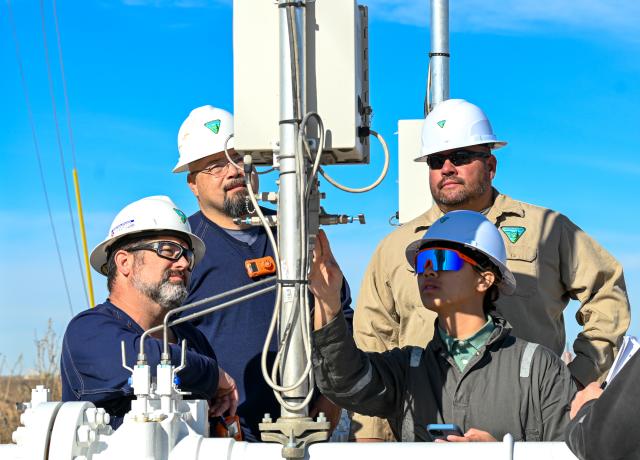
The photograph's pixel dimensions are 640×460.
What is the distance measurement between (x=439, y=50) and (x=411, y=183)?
3.28 ft

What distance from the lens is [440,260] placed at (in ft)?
13.6

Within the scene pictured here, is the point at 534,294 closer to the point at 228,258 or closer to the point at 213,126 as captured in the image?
the point at 228,258

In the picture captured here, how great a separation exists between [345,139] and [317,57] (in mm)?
308

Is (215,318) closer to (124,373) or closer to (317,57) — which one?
(124,373)

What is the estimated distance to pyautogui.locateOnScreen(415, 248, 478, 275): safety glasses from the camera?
13.6 ft

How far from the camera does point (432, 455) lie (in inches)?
131

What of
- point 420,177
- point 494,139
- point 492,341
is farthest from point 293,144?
point 420,177

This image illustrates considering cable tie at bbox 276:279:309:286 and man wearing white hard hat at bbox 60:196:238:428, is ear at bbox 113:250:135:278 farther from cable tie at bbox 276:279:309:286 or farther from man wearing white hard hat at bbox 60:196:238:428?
cable tie at bbox 276:279:309:286

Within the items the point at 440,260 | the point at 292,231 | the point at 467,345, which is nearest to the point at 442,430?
the point at 467,345

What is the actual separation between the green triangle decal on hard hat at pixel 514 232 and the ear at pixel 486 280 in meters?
1.17

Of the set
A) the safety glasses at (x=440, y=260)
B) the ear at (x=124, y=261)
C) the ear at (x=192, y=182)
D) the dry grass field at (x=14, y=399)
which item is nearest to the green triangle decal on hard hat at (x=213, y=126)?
the ear at (x=192, y=182)

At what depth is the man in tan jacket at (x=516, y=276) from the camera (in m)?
5.27

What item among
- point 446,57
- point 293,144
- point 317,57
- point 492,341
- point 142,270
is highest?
point 446,57

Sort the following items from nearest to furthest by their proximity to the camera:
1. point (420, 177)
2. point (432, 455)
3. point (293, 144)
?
point (432, 455), point (293, 144), point (420, 177)
